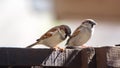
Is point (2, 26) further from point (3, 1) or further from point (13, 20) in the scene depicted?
point (3, 1)

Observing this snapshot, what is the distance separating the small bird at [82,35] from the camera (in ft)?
4.12

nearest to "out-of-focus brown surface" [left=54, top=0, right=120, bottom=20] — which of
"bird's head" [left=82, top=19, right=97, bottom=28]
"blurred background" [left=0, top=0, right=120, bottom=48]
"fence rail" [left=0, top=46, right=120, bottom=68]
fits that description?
"blurred background" [left=0, top=0, right=120, bottom=48]

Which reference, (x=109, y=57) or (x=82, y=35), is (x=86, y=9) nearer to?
(x=82, y=35)

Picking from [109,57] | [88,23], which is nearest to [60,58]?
[109,57]

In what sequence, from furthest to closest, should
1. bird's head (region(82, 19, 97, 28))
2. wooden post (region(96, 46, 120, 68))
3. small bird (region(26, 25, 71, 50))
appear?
1. bird's head (region(82, 19, 97, 28))
2. small bird (region(26, 25, 71, 50))
3. wooden post (region(96, 46, 120, 68))

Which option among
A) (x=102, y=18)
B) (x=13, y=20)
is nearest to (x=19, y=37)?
(x=13, y=20)

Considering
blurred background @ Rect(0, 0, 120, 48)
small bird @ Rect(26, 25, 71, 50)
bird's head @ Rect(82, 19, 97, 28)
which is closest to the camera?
small bird @ Rect(26, 25, 71, 50)

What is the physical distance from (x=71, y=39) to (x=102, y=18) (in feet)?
0.99

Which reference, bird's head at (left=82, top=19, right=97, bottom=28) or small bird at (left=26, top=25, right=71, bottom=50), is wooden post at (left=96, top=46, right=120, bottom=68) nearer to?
small bird at (left=26, top=25, right=71, bottom=50)

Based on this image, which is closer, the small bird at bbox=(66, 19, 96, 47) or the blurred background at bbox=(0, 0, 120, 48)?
the small bird at bbox=(66, 19, 96, 47)

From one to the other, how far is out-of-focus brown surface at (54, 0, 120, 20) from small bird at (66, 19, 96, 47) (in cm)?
10

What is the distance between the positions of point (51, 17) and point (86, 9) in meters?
0.17

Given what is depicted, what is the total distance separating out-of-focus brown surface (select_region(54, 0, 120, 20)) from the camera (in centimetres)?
145

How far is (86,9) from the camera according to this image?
1463 mm
